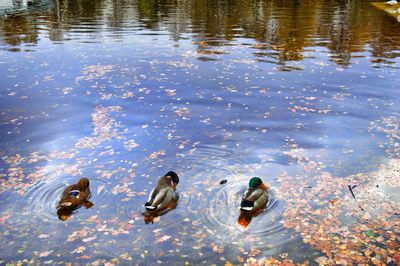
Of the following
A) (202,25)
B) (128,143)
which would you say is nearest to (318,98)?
(128,143)

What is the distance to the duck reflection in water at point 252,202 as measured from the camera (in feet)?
30.9

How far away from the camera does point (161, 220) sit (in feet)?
31.5

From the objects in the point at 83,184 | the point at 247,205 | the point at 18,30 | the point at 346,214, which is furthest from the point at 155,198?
the point at 18,30

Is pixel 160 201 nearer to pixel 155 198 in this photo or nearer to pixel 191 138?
pixel 155 198

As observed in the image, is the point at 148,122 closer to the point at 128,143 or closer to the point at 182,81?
the point at 128,143

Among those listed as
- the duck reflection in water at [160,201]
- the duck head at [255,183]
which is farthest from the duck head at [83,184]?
the duck head at [255,183]

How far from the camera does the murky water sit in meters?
9.02

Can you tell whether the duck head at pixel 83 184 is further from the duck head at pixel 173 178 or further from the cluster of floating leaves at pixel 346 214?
the cluster of floating leaves at pixel 346 214

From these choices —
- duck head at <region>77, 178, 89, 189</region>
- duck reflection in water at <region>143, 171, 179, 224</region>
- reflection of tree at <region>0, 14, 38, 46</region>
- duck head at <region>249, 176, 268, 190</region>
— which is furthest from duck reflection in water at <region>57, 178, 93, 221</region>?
reflection of tree at <region>0, 14, 38, 46</region>

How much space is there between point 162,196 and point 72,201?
216 cm

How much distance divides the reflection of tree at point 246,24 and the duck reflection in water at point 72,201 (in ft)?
53.5

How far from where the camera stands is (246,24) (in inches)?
1535

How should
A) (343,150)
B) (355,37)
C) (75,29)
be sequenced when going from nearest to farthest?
1. (343,150)
2. (355,37)
3. (75,29)

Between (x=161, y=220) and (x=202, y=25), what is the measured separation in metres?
31.3
